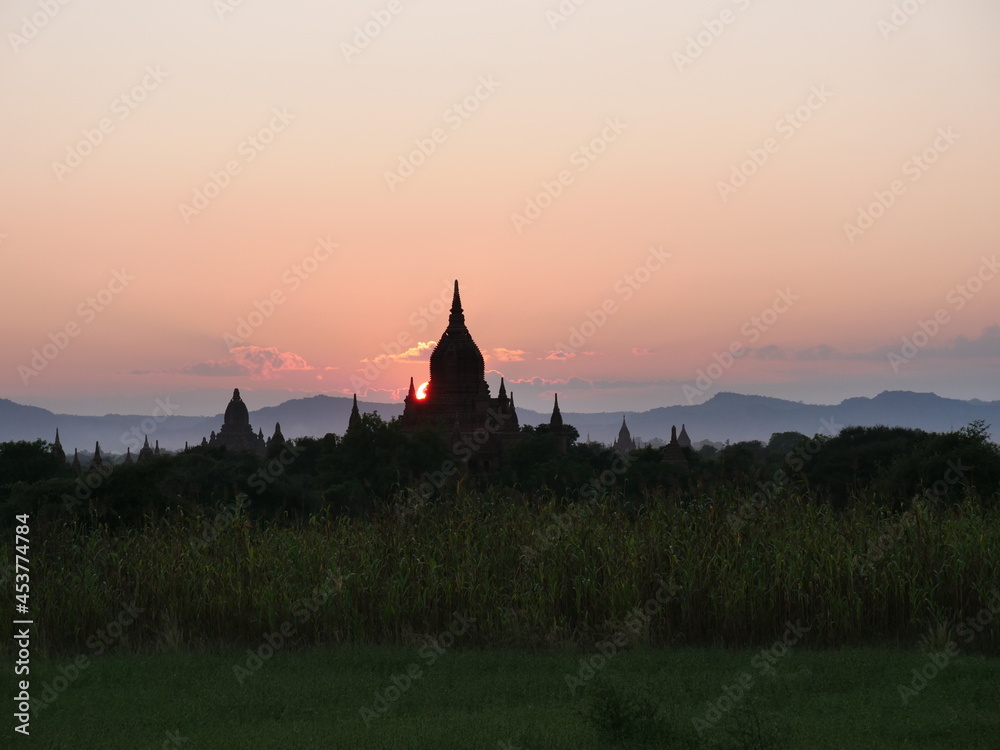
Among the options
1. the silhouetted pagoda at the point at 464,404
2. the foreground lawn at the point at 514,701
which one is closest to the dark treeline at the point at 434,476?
the foreground lawn at the point at 514,701

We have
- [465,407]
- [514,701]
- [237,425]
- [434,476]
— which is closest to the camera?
[514,701]

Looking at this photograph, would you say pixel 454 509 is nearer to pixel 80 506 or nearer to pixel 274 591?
pixel 274 591

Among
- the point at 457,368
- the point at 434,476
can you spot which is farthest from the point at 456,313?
the point at 434,476

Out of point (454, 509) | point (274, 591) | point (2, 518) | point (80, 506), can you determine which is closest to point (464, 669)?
point (274, 591)

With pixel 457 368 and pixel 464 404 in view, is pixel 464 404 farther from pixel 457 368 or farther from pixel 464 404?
pixel 457 368

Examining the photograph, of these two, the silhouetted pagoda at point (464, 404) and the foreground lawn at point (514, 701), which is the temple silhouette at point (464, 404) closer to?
the silhouetted pagoda at point (464, 404)

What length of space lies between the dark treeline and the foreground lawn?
3.04 meters

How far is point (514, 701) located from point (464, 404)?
9390cm

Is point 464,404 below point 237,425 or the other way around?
below

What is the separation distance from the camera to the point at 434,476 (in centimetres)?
2897

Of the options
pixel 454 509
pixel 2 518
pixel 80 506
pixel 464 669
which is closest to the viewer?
pixel 464 669

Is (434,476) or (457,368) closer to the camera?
(434,476)

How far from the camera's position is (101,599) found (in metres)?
12.1

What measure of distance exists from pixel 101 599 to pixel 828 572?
335 inches
